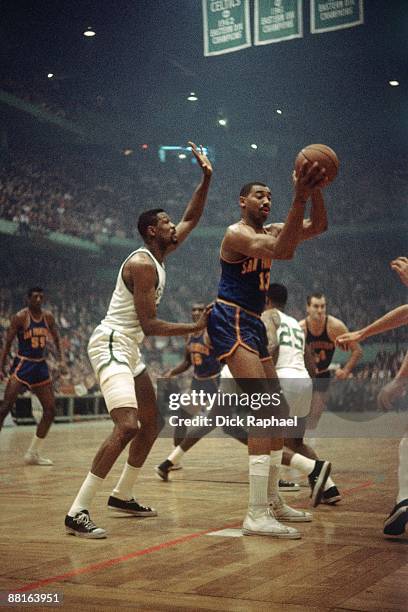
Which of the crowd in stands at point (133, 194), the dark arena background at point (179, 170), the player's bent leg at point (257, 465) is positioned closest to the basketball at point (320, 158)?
the player's bent leg at point (257, 465)

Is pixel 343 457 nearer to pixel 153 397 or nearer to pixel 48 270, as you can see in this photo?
pixel 153 397

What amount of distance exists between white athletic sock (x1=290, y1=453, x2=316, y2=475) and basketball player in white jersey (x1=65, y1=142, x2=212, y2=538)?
1.20 metres

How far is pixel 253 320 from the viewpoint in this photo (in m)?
4.70

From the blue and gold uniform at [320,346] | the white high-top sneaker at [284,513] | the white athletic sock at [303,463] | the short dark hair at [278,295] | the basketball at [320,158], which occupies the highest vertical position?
the basketball at [320,158]

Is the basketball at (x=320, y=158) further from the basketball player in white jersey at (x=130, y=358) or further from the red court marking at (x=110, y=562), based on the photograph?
the red court marking at (x=110, y=562)

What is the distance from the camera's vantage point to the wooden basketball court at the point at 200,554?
3.04 m

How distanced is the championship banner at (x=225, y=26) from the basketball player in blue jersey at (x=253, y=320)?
21.1ft

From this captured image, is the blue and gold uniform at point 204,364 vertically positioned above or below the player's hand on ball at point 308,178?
below

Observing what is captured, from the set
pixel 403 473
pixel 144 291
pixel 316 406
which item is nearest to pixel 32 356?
pixel 316 406

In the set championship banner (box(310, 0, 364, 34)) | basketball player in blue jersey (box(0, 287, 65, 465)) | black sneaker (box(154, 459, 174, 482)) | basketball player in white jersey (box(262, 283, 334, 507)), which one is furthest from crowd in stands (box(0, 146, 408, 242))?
basketball player in white jersey (box(262, 283, 334, 507))

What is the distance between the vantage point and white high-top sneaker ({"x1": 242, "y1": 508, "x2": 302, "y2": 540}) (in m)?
4.28

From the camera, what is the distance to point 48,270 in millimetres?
23781

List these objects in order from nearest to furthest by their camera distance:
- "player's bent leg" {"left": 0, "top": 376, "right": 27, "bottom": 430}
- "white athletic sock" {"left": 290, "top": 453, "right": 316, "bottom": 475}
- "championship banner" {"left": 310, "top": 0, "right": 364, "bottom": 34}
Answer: "white athletic sock" {"left": 290, "top": 453, "right": 316, "bottom": 475}
"player's bent leg" {"left": 0, "top": 376, "right": 27, "bottom": 430}
"championship banner" {"left": 310, "top": 0, "right": 364, "bottom": 34}

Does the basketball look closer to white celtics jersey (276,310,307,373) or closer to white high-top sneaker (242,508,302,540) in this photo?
white high-top sneaker (242,508,302,540)
